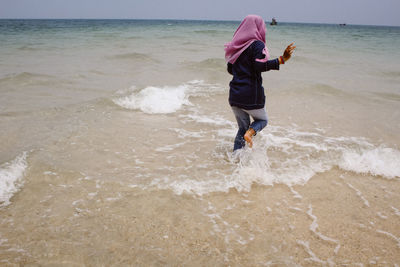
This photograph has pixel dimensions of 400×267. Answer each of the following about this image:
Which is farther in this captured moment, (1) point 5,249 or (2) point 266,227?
(2) point 266,227

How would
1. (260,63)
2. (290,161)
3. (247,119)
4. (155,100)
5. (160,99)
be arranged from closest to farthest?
(260,63)
(247,119)
(290,161)
(155,100)
(160,99)

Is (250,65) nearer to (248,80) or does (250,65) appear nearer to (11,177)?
(248,80)

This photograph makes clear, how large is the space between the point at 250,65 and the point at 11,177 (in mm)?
2894

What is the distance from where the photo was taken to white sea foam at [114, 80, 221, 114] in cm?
559

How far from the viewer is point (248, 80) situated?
3.03 m

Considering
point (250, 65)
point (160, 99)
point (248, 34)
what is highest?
point (248, 34)

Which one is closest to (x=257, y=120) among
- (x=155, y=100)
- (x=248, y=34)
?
(x=248, y=34)

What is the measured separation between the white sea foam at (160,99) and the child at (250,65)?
2.56 metres

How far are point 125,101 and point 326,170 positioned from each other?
13.9 feet

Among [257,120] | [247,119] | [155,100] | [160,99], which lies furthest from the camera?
[160,99]

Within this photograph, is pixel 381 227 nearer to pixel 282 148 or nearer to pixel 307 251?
pixel 307 251

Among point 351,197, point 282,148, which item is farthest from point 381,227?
point 282,148

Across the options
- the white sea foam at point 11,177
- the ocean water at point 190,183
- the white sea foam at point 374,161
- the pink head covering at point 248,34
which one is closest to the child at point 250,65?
the pink head covering at point 248,34

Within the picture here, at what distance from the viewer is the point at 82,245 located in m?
2.12
